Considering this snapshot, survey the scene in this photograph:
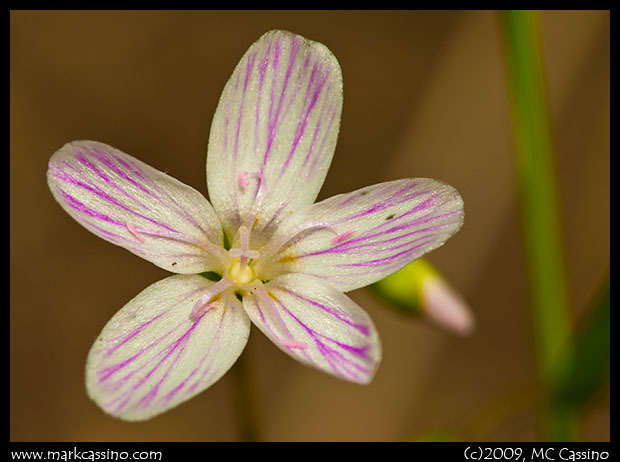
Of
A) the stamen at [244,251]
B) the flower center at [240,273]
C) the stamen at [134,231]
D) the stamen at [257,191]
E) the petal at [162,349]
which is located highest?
the stamen at [257,191]

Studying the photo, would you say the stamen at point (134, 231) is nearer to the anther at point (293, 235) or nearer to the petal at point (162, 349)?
the petal at point (162, 349)

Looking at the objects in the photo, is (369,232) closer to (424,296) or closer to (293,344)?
(293,344)

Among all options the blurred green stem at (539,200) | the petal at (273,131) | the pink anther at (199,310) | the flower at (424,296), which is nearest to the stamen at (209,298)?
the pink anther at (199,310)

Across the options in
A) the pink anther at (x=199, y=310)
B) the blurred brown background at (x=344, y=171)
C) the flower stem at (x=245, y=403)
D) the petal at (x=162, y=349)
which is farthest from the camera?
the blurred brown background at (x=344, y=171)

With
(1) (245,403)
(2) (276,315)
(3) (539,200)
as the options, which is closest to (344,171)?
(3) (539,200)
